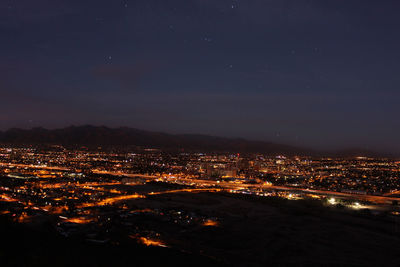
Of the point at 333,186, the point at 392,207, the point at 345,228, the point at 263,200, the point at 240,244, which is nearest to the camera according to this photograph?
the point at 240,244

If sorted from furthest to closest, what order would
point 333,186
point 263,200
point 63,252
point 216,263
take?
point 333,186 < point 263,200 < point 216,263 < point 63,252

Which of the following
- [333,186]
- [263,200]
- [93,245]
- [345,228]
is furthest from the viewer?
[333,186]

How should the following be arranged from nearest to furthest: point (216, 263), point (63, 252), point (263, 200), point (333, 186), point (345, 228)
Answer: point (63, 252) → point (216, 263) → point (345, 228) → point (263, 200) → point (333, 186)

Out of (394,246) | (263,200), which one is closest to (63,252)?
(394,246)

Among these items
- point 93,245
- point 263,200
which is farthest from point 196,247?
point 263,200

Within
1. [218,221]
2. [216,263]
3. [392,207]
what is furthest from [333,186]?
[216,263]

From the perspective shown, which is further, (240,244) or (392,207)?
(392,207)

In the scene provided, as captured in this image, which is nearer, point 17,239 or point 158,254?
point 17,239

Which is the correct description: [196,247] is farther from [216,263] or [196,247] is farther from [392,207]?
[392,207]

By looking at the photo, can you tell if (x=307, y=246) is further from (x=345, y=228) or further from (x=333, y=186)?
(x=333, y=186)
